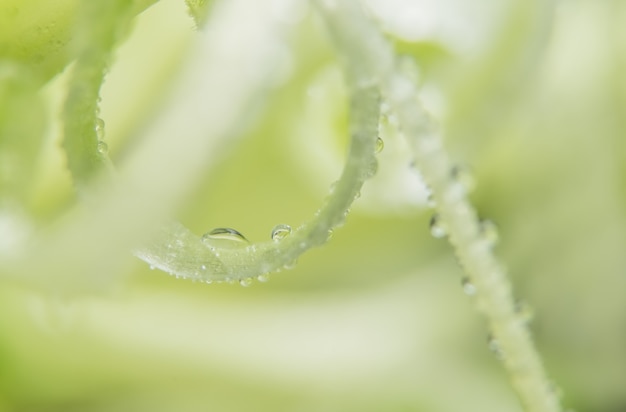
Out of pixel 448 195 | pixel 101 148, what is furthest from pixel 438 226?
pixel 101 148

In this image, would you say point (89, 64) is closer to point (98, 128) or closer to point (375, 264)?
point (98, 128)

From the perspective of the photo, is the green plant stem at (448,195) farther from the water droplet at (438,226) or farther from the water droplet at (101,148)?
the water droplet at (101,148)

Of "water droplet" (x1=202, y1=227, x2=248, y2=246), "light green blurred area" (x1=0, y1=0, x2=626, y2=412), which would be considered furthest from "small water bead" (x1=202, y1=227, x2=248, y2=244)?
"light green blurred area" (x1=0, y1=0, x2=626, y2=412)

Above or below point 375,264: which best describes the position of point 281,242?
below

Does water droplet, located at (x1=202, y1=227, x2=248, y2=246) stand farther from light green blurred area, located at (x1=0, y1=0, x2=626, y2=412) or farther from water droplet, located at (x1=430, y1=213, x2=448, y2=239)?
light green blurred area, located at (x1=0, y1=0, x2=626, y2=412)

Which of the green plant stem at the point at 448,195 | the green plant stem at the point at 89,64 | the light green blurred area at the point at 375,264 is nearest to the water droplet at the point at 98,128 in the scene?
the green plant stem at the point at 89,64

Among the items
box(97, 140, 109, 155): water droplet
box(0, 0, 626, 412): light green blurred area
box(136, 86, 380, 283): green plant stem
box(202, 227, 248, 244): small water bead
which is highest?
box(0, 0, 626, 412): light green blurred area
